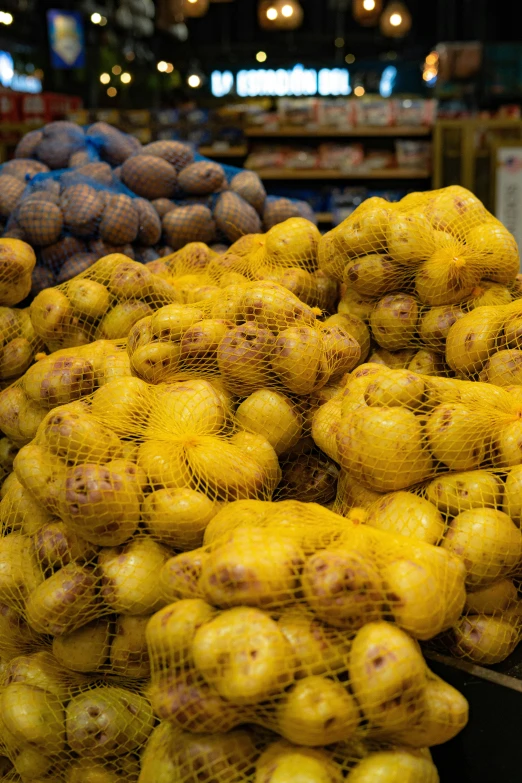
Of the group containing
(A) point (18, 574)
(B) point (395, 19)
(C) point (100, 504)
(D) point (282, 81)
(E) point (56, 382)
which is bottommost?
(A) point (18, 574)

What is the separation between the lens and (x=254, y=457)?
70.2 inches

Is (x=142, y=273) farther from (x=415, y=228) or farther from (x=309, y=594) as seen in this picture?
(x=309, y=594)

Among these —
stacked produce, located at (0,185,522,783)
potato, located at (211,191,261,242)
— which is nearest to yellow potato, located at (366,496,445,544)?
stacked produce, located at (0,185,522,783)

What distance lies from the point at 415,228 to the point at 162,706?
1436 millimetres

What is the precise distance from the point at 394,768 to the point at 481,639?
0.41 m

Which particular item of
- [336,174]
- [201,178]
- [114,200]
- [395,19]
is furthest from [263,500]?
[395,19]

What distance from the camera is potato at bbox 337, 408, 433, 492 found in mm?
1624

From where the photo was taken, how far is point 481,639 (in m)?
1.54

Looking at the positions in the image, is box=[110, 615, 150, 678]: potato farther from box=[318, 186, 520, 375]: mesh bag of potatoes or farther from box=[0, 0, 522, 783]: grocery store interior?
box=[318, 186, 520, 375]: mesh bag of potatoes

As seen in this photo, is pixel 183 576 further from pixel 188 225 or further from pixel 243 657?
pixel 188 225

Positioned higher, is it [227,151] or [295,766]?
[227,151]

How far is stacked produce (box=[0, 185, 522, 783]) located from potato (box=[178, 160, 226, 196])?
4.34 feet

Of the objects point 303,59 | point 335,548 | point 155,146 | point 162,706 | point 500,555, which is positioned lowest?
point 162,706

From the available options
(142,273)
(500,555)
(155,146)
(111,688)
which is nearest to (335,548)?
(500,555)
